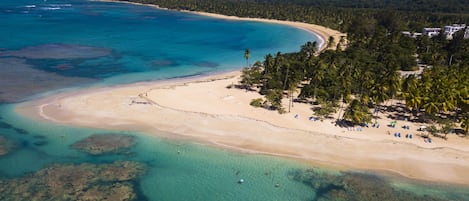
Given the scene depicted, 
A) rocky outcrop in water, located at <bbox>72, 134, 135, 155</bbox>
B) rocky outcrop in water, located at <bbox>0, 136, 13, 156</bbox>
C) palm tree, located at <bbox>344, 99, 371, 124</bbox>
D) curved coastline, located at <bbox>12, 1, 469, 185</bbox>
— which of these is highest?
palm tree, located at <bbox>344, 99, 371, 124</bbox>

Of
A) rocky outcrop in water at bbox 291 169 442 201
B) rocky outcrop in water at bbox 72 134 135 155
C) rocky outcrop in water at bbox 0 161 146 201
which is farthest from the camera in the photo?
rocky outcrop in water at bbox 72 134 135 155

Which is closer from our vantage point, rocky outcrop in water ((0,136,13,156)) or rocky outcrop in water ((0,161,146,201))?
rocky outcrop in water ((0,161,146,201))

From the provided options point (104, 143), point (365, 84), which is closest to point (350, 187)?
point (365, 84)

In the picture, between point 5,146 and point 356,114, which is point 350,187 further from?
point 5,146

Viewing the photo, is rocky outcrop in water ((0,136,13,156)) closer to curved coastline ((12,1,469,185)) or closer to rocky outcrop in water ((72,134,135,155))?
curved coastline ((12,1,469,185))

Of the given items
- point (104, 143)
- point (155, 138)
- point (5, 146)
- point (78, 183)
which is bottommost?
point (78, 183)

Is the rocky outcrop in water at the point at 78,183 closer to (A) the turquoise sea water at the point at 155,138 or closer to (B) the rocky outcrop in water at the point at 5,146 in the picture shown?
(A) the turquoise sea water at the point at 155,138

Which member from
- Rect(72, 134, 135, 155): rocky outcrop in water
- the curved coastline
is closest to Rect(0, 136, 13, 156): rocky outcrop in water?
the curved coastline
